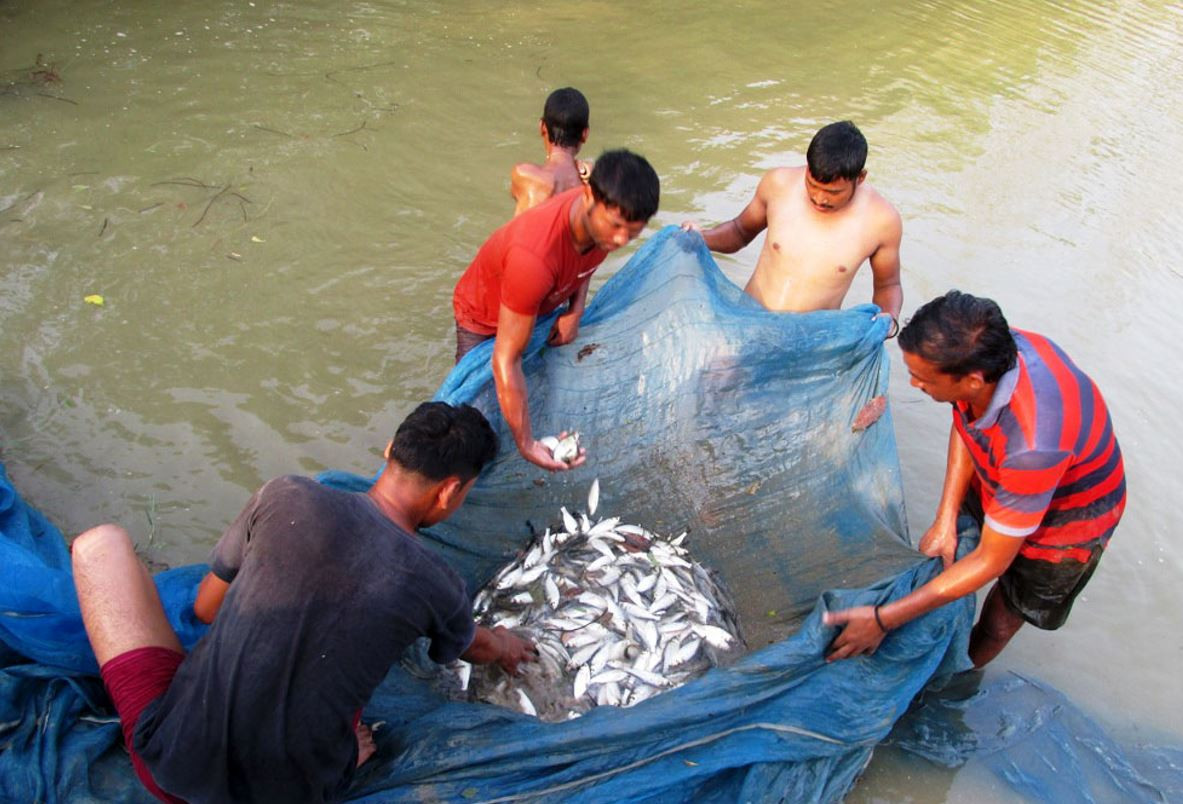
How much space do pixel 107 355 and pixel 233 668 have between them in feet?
11.6

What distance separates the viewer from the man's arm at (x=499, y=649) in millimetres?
2859

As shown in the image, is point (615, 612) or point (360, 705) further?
point (615, 612)

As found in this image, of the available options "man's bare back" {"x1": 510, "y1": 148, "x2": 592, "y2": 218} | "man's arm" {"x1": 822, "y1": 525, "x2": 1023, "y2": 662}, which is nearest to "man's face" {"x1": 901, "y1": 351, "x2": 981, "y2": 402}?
"man's arm" {"x1": 822, "y1": 525, "x2": 1023, "y2": 662}

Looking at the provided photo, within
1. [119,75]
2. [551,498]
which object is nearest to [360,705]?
[551,498]

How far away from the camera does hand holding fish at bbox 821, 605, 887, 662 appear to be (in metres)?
2.93

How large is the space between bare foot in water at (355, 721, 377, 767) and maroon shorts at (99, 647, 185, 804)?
529mm

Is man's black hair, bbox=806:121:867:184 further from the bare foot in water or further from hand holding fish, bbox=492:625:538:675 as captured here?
the bare foot in water

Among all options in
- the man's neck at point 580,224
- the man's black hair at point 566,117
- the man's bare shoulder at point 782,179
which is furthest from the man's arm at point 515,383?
the man's bare shoulder at point 782,179

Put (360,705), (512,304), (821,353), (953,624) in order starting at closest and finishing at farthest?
(360,705) < (953,624) < (512,304) < (821,353)

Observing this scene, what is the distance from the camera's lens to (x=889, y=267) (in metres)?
4.29

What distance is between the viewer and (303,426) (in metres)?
4.91

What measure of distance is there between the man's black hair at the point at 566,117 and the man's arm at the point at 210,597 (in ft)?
8.79

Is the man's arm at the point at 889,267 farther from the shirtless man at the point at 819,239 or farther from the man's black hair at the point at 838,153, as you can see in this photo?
the man's black hair at the point at 838,153

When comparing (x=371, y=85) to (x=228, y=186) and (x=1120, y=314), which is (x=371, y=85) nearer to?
(x=228, y=186)
